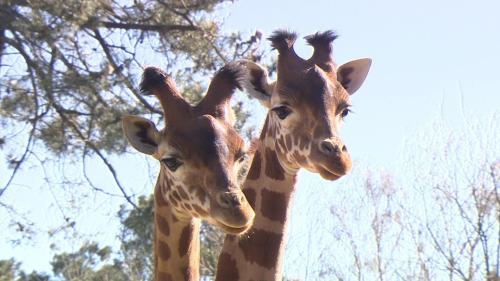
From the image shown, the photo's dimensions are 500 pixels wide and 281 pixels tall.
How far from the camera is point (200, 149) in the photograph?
6.32 metres

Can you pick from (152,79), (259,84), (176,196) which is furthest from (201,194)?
(259,84)

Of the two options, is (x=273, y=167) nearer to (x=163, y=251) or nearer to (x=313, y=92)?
(x=313, y=92)

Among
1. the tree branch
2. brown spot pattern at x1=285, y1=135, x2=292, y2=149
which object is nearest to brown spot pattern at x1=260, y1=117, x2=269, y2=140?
brown spot pattern at x1=285, y1=135, x2=292, y2=149

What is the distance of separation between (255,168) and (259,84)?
621mm

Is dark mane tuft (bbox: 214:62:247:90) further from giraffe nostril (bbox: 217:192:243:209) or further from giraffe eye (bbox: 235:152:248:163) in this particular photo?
giraffe nostril (bbox: 217:192:243:209)

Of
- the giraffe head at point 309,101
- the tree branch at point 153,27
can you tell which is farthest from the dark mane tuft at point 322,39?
the tree branch at point 153,27

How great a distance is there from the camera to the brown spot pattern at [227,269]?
6.70m

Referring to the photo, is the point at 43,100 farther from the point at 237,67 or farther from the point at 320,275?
the point at 237,67

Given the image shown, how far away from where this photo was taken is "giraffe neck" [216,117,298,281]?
664cm

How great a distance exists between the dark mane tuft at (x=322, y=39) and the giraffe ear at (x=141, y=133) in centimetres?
133

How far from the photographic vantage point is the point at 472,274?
14.0 m

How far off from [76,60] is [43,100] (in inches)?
26.8

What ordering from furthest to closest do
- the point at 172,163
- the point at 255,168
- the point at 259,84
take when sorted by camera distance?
the point at 259,84
the point at 255,168
the point at 172,163

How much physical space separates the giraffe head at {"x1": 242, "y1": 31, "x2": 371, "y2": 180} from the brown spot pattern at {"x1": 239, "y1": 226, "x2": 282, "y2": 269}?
48 cm
